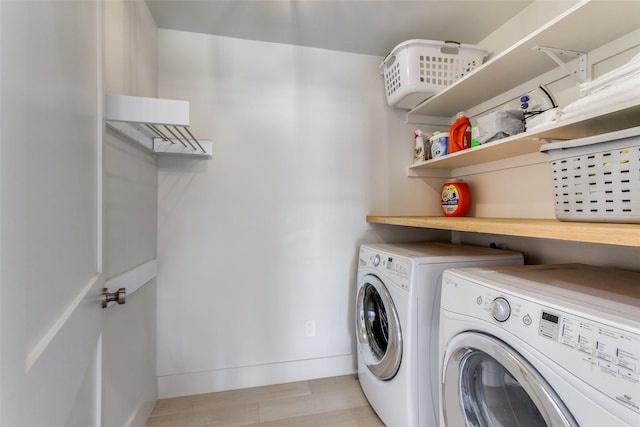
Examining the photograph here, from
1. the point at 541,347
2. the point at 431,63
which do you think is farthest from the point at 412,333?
the point at 431,63

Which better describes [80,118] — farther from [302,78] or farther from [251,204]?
[302,78]

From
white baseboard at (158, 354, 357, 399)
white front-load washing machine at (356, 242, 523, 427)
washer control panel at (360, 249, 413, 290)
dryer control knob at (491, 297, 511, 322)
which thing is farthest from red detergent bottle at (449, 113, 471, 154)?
white baseboard at (158, 354, 357, 399)

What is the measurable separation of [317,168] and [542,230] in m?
1.35

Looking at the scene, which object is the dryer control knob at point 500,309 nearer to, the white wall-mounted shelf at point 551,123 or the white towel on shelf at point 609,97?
the white wall-mounted shelf at point 551,123

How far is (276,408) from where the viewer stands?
1584 millimetres

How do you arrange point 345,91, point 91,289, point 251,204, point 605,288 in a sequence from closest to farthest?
point 91,289 < point 605,288 < point 251,204 < point 345,91

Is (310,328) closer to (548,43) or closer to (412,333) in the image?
(412,333)

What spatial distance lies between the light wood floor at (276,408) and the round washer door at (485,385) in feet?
2.32

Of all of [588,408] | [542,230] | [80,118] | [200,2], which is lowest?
[588,408]

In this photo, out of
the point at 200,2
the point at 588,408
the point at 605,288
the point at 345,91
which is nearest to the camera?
the point at 588,408

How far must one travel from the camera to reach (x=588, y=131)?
3.45ft

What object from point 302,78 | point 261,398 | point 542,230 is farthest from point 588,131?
point 261,398

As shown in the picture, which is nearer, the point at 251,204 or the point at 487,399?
the point at 487,399

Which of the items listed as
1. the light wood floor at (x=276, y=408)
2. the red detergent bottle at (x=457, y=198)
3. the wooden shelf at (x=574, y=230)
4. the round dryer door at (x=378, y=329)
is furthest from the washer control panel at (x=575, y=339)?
the light wood floor at (x=276, y=408)
